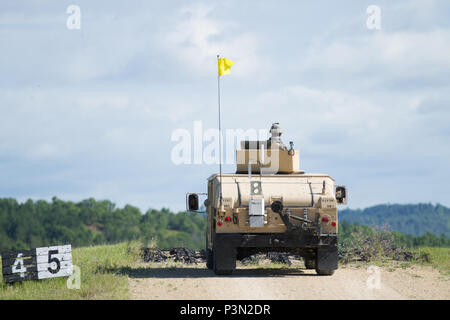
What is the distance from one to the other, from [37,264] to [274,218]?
18.8ft

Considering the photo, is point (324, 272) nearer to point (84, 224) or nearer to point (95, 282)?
point (95, 282)

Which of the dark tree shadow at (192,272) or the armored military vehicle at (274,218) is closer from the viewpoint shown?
the armored military vehicle at (274,218)

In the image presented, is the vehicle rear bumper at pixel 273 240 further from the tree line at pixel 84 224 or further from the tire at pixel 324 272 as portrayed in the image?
the tree line at pixel 84 224

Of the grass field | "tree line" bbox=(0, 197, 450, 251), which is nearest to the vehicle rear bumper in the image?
the grass field

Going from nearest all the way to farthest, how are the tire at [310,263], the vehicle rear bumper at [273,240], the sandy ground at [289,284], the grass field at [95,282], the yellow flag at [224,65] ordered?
the sandy ground at [289,284]
the grass field at [95,282]
the vehicle rear bumper at [273,240]
the yellow flag at [224,65]
the tire at [310,263]

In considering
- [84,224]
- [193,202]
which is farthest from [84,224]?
[193,202]

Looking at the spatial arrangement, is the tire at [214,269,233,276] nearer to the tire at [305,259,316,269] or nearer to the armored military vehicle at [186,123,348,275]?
the armored military vehicle at [186,123,348,275]

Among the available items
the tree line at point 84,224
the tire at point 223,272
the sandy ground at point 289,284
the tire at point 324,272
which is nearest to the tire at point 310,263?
the sandy ground at point 289,284

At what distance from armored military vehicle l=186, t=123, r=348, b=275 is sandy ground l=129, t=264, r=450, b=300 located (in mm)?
605

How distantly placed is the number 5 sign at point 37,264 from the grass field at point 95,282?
17 cm

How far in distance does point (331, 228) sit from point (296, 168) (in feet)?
9.74

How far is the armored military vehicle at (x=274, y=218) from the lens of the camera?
18000mm

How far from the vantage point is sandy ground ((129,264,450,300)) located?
14.6m
